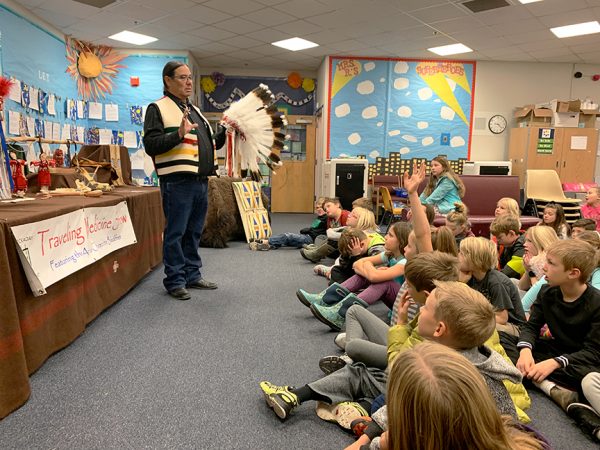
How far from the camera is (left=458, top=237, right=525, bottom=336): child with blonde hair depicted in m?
2.10

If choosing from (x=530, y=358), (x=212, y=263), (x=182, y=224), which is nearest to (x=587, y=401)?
(x=530, y=358)

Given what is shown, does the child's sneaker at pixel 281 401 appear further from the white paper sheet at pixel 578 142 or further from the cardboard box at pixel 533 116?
the white paper sheet at pixel 578 142

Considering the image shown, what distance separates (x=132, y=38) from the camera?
21.7ft

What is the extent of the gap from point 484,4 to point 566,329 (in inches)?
182

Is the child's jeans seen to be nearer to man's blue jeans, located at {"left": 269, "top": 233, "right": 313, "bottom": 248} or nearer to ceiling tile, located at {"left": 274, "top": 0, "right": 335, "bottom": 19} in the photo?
man's blue jeans, located at {"left": 269, "top": 233, "right": 313, "bottom": 248}

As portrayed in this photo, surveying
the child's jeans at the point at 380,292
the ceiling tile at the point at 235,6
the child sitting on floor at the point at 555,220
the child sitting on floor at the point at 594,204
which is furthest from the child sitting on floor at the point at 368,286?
the ceiling tile at the point at 235,6

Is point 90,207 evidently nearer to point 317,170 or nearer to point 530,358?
point 530,358

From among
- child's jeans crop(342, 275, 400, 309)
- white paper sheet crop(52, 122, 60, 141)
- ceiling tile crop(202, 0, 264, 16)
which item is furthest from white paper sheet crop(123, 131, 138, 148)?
child's jeans crop(342, 275, 400, 309)

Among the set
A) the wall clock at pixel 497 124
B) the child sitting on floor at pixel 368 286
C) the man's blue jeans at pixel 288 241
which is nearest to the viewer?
the child sitting on floor at pixel 368 286

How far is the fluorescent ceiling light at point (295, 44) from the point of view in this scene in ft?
22.1

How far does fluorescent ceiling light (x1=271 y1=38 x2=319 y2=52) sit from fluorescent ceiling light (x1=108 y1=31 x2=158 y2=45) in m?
2.00

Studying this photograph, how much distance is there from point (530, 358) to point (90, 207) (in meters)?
2.39

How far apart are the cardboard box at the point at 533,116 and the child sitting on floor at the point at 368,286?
20.3ft

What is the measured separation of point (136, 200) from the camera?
10.6ft
